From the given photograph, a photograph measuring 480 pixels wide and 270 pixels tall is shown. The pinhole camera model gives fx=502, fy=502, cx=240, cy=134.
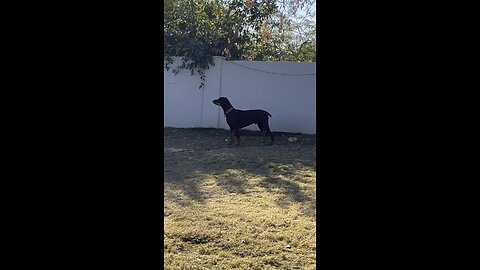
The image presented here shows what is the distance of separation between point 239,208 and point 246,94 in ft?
19.6

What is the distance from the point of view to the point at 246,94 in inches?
397

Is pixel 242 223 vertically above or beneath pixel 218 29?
beneath

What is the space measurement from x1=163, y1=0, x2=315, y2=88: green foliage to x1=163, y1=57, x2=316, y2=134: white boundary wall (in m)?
0.27

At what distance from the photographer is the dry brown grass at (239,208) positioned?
3.02 m

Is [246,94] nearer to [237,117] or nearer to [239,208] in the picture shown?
[237,117]

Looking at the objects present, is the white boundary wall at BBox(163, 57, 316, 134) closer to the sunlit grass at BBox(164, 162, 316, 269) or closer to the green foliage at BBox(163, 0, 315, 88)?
the green foliage at BBox(163, 0, 315, 88)

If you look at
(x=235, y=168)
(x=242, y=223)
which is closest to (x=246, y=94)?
(x=235, y=168)

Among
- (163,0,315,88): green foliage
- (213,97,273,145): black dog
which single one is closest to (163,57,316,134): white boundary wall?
(163,0,315,88): green foliage

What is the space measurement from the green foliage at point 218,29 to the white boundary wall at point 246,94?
10.7 inches
